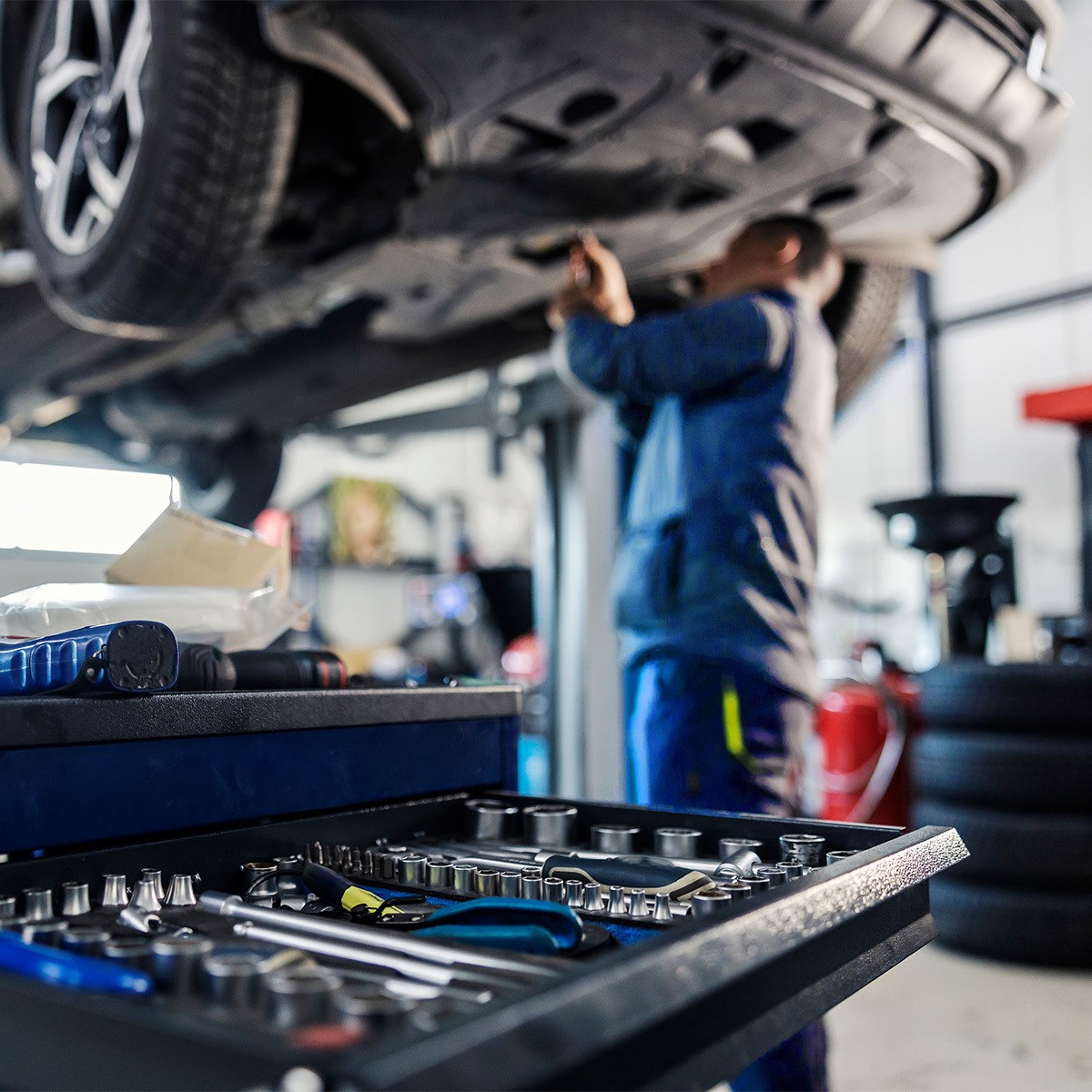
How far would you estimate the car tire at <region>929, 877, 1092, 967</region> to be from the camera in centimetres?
228

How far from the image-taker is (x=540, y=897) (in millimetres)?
603

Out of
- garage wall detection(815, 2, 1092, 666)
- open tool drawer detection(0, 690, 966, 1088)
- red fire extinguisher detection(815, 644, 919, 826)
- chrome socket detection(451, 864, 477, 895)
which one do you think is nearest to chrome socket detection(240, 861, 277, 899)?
open tool drawer detection(0, 690, 966, 1088)

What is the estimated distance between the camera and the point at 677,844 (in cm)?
74

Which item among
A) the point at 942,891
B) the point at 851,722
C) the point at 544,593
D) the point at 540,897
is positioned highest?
the point at 544,593

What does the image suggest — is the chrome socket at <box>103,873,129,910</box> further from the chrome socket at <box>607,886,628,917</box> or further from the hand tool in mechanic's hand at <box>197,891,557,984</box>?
the chrome socket at <box>607,886,628,917</box>

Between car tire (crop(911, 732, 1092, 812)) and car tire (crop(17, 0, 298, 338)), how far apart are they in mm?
1918

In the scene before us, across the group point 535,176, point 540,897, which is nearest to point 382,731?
point 540,897

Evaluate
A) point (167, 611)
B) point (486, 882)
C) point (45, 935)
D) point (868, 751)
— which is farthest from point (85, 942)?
point (868, 751)

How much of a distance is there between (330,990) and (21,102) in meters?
1.97

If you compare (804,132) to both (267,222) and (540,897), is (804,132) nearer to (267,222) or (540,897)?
(267,222)

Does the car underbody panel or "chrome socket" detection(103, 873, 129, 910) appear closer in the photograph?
"chrome socket" detection(103, 873, 129, 910)

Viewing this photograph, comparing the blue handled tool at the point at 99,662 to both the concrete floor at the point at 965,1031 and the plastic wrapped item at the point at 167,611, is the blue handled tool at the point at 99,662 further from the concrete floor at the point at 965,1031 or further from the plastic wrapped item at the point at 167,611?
the concrete floor at the point at 965,1031

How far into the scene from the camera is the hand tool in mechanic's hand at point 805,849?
674 millimetres

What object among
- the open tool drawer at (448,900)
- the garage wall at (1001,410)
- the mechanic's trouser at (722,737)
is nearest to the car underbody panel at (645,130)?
the mechanic's trouser at (722,737)
